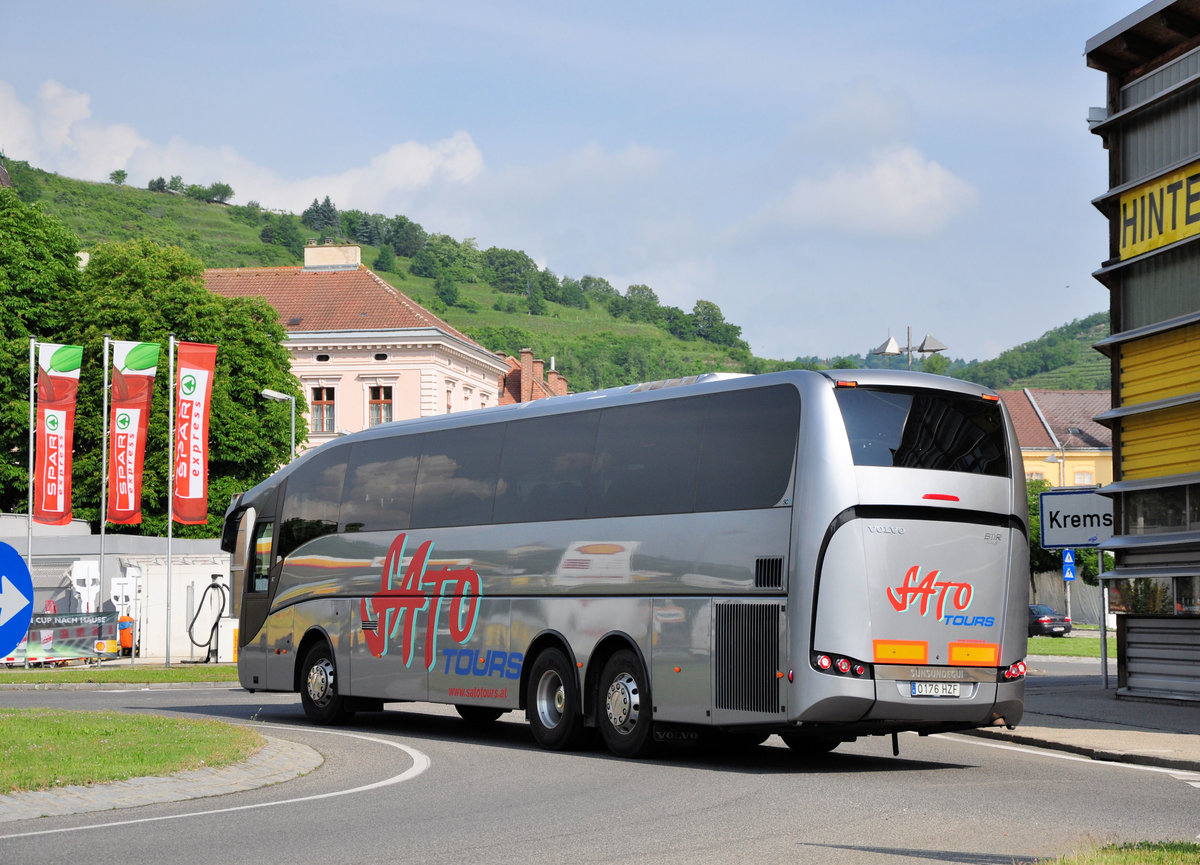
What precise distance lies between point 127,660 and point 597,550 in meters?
27.4

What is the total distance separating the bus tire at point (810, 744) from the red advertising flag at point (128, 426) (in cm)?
2635

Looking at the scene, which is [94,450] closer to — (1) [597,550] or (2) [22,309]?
(2) [22,309]

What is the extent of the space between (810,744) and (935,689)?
10.8ft

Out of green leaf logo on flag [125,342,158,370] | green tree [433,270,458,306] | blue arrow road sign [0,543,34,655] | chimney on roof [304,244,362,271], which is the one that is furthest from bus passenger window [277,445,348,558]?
green tree [433,270,458,306]

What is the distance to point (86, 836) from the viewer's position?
10164mm

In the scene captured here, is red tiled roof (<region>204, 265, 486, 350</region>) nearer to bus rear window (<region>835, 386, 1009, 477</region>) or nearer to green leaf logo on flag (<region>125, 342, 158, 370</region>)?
green leaf logo on flag (<region>125, 342, 158, 370</region>)

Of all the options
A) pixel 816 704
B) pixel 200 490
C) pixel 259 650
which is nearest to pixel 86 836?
pixel 816 704

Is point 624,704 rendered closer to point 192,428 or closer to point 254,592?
point 254,592

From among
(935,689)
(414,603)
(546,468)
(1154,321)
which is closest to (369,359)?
(1154,321)

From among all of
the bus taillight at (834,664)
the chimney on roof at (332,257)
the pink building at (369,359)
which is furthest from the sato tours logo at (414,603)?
the chimney on roof at (332,257)

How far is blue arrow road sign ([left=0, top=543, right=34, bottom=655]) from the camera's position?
40.9 feet

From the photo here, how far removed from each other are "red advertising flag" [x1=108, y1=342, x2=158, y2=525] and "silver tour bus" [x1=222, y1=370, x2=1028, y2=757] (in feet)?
71.5

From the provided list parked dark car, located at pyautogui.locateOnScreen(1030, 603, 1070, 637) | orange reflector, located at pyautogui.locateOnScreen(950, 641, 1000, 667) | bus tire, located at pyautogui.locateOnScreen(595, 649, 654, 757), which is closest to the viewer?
orange reflector, located at pyautogui.locateOnScreen(950, 641, 1000, 667)

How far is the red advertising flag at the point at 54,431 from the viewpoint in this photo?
41125mm
